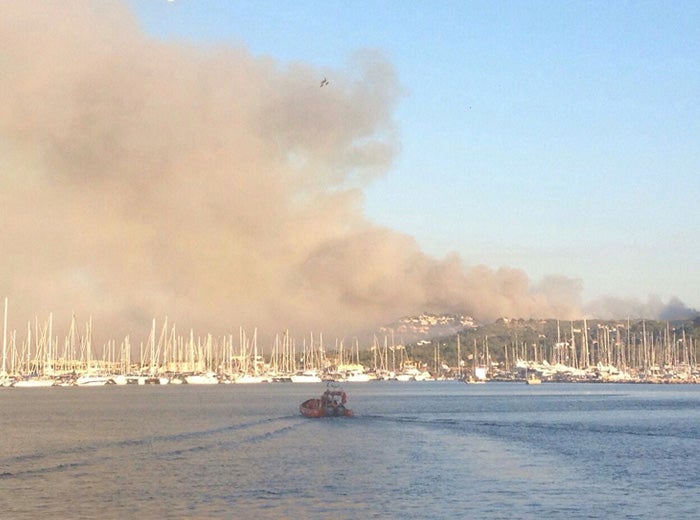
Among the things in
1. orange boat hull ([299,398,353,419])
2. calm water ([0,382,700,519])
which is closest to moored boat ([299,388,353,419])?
orange boat hull ([299,398,353,419])

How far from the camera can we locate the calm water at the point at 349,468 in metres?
56.6

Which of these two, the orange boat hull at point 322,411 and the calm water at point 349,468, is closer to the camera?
the calm water at point 349,468

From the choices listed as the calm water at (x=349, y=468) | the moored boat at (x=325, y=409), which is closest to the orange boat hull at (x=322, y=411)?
the moored boat at (x=325, y=409)

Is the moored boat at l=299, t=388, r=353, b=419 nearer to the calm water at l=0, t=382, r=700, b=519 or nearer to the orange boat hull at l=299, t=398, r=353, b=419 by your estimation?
the orange boat hull at l=299, t=398, r=353, b=419

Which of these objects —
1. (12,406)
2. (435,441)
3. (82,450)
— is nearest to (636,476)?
(435,441)

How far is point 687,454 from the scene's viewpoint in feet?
286

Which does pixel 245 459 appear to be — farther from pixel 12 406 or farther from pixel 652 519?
pixel 12 406

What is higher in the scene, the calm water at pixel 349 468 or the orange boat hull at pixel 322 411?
the orange boat hull at pixel 322 411

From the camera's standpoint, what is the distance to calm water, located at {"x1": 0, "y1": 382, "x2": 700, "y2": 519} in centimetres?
5659

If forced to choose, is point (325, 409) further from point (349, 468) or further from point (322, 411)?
point (349, 468)

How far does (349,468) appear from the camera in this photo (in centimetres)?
7594

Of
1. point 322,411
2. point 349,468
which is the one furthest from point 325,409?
point 349,468

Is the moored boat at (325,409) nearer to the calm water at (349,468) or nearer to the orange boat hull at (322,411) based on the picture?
the orange boat hull at (322,411)

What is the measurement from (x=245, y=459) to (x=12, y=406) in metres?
113
